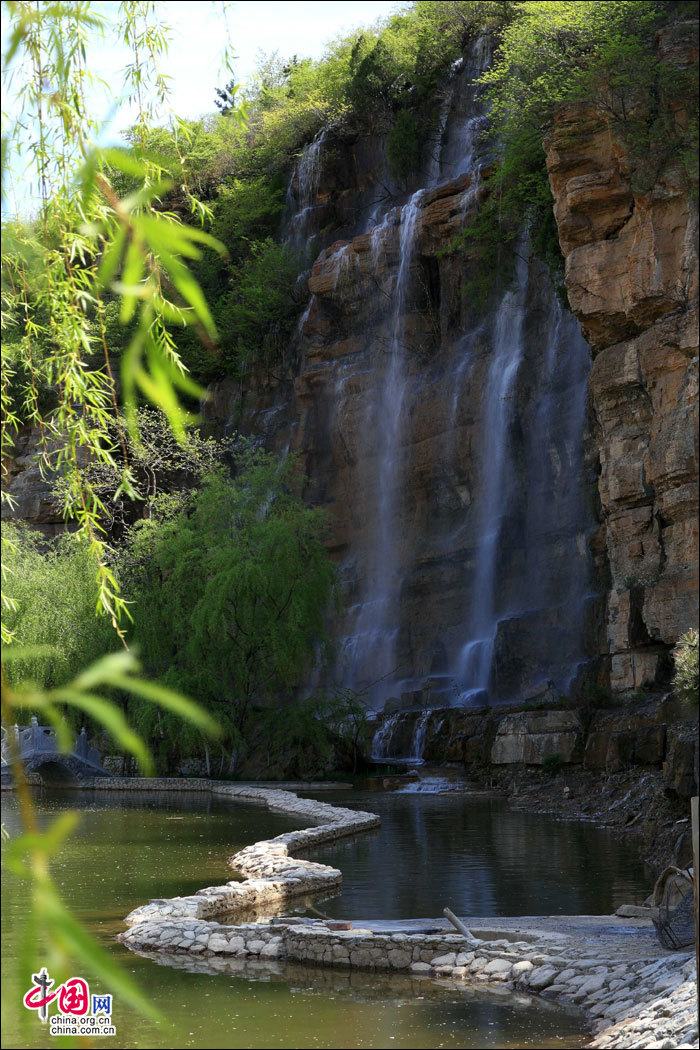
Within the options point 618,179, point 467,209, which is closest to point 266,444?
point 467,209

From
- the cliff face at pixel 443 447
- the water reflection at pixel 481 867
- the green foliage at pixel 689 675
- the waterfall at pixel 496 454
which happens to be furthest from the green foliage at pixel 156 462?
the green foliage at pixel 689 675

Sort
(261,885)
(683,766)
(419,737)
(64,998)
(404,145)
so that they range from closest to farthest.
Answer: (64,998) < (261,885) < (683,766) < (419,737) < (404,145)

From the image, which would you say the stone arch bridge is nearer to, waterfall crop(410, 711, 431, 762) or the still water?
the still water

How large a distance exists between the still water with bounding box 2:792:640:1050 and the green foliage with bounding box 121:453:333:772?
12.0ft

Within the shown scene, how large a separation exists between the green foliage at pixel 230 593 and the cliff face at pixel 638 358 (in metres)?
7.14

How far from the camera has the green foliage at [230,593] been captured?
2581 cm

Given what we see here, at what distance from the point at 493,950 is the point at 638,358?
14.4m

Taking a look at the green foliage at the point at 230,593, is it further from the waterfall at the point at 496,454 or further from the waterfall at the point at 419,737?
the waterfall at the point at 496,454

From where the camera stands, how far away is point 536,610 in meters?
29.2

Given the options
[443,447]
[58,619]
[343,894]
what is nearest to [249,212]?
[443,447]

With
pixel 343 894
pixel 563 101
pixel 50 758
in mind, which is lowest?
pixel 343 894

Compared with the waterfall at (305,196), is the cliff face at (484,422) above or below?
below

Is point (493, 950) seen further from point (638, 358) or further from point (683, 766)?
point (638, 358)

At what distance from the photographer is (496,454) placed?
103 ft
